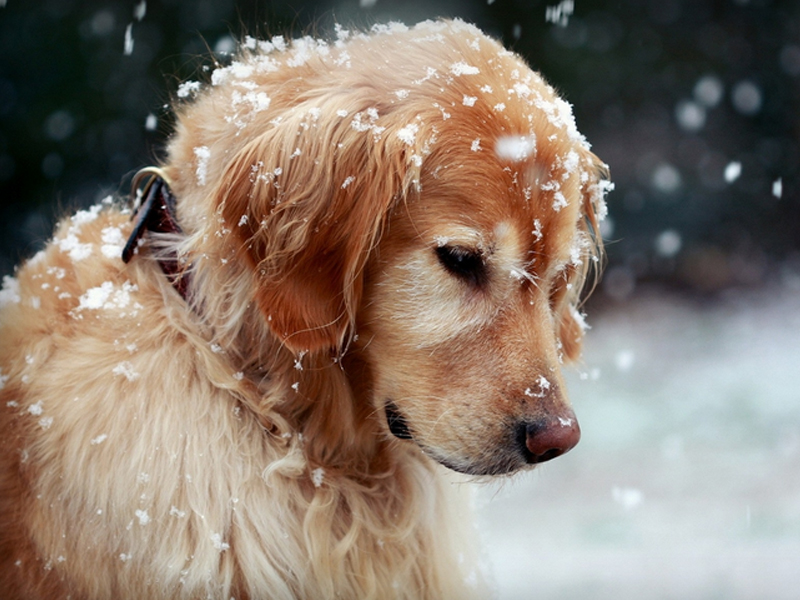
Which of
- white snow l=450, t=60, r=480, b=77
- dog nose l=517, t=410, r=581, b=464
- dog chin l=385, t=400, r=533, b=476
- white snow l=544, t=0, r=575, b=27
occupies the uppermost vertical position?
white snow l=450, t=60, r=480, b=77

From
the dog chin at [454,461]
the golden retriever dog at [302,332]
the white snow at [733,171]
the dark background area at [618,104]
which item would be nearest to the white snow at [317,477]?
the golden retriever dog at [302,332]

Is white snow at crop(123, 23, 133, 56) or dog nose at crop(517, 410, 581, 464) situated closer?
dog nose at crop(517, 410, 581, 464)

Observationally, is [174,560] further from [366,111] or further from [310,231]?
[366,111]

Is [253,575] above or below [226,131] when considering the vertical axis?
below

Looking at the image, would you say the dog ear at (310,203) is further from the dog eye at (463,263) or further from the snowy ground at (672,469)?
the snowy ground at (672,469)

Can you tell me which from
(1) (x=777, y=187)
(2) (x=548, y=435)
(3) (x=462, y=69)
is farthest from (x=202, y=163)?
(1) (x=777, y=187)

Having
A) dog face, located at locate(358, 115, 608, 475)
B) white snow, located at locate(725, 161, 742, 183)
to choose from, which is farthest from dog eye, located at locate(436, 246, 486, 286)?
white snow, located at locate(725, 161, 742, 183)

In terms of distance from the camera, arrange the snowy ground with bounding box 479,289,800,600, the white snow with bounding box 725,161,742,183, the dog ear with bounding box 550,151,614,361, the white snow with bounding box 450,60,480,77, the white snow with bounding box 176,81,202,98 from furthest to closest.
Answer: the white snow with bounding box 725,161,742,183, the snowy ground with bounding box 479,289,800,600, the white snow with bounding box 176,81,202,98, the dog ear with bounding box 550,151,614,361, the white snow with bounding box 450,60,480,77

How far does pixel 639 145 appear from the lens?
245 inches

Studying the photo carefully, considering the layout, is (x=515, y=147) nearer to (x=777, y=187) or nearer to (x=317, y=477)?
(x=317, y=477)

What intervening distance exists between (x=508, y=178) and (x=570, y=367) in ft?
3.04

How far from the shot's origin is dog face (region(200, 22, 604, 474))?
5.35ft

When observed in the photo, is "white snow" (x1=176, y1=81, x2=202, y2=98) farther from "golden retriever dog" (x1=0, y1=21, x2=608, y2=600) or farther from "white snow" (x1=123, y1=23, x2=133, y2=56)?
"white snow" (x1=123, y1=23, x2=133, y2=56)

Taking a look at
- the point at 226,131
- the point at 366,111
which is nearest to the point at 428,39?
the point at 366,111
